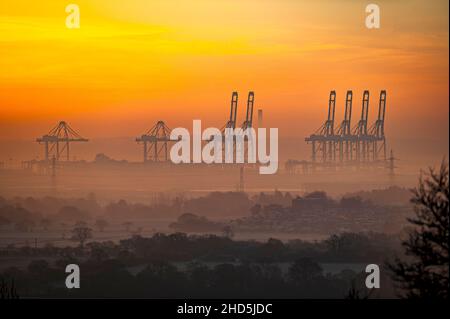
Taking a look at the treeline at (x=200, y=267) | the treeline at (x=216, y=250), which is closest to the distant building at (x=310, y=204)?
the treeline at (x=216, y=250)

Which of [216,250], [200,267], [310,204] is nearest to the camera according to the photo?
[200,267]

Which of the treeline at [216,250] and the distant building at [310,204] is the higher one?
the distant building at [310,204]

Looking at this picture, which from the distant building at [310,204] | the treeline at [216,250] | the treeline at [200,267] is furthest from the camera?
the distant building at [310,204]

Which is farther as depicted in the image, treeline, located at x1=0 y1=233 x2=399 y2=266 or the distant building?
the distant building

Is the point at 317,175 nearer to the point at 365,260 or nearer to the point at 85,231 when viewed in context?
the point at 85,231

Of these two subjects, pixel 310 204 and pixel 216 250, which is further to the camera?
pixel 310 204

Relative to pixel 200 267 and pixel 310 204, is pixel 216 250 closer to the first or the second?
pixel 200 267

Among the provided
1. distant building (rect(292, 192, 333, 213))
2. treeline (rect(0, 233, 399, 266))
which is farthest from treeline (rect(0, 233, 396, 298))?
distant building (rect(292, 192, 333, 213))


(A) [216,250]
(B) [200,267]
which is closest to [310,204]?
(A) [216,250]

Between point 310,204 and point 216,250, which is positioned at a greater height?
point 310,204

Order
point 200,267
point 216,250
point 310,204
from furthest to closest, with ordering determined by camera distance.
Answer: point 310,204
point 216,250
point 200,267

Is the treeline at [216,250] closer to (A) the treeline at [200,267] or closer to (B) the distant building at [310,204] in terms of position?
(A) the treeline at [200,267]

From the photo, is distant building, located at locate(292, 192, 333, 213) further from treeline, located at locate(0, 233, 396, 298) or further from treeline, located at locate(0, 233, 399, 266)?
treeline, located at locate(0, 233, 396, 298)
